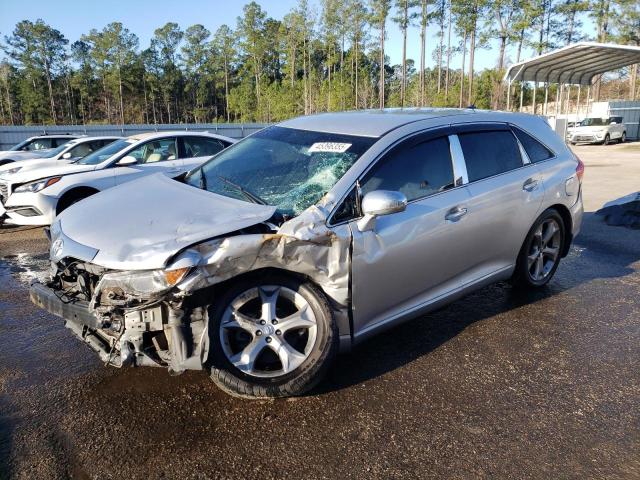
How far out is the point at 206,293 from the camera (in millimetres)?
2680

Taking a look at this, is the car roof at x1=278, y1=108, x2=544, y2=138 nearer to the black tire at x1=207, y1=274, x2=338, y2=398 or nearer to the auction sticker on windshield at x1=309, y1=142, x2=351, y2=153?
the auction sticker on windshield at x1=309, y1=142, x2=351, y2=153

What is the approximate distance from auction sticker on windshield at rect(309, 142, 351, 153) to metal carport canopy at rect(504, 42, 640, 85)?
19.9 meters

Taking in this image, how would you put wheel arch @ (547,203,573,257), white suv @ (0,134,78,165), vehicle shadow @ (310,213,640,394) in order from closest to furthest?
vehicle shadow @ (310,213,640,394), wheel arch @ (547,203,573,257), white suv @ (0,134,78,165)

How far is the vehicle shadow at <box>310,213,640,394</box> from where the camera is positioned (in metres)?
3.32

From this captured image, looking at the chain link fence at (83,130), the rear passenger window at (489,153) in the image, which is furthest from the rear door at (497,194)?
the chain link fence at (83,130)

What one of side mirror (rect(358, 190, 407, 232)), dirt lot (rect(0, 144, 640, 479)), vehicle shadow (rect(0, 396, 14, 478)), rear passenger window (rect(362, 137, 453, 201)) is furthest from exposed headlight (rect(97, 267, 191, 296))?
rear passenger window (rect(362, 137, 453, 201))

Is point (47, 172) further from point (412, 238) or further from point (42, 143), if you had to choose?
point (42, 143)

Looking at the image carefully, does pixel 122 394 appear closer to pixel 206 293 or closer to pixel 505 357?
pixel 206 293

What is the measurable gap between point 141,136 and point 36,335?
17.2ft

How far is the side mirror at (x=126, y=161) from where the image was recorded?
769cm

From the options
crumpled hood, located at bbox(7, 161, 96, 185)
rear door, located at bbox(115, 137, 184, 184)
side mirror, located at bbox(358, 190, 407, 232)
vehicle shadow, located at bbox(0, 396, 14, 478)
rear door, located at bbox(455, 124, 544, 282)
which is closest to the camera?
vehicle shadow, located at bbox(0, 396, 14, 478)

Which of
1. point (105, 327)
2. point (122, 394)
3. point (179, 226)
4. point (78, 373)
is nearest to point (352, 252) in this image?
point (179, 226)

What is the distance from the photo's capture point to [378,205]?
9.47ft

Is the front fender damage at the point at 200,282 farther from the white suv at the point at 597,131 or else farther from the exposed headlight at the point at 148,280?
the white suv at the point at 597,131
